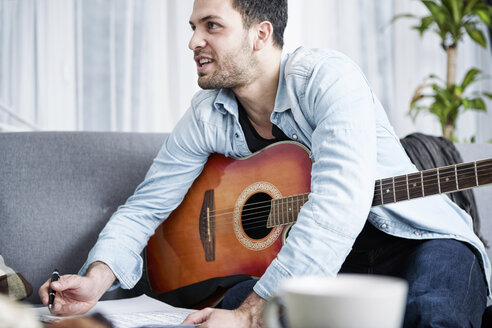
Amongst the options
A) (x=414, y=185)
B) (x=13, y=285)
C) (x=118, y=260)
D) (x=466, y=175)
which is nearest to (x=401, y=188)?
(x=414, y=185)

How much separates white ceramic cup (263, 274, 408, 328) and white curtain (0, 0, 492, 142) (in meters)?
3.09

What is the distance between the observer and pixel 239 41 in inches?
59.3

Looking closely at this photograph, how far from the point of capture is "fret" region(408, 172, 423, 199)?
1128mm

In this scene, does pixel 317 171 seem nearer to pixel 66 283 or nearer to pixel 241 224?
pixel 241 224

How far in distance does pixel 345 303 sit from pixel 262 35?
1.27 metres

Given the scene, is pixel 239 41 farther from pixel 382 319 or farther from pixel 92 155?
pixel 382 319

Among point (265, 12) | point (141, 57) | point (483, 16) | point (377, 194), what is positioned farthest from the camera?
point (141, 57)

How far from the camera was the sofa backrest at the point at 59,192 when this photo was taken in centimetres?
162

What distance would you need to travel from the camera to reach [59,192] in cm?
168

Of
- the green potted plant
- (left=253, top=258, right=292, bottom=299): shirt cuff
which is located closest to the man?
(left=253, top=258, right=292, bottom=299): shirt cuff

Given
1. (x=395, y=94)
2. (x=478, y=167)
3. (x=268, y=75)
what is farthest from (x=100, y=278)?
(x=395, y=94)

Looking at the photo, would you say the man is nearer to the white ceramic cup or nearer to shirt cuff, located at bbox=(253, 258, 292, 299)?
shirt cuff, located at bbox=(253, 258, 292, 299)

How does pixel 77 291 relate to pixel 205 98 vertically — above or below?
below

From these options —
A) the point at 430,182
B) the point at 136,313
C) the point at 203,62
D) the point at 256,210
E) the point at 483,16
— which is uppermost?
the point at 483,16
